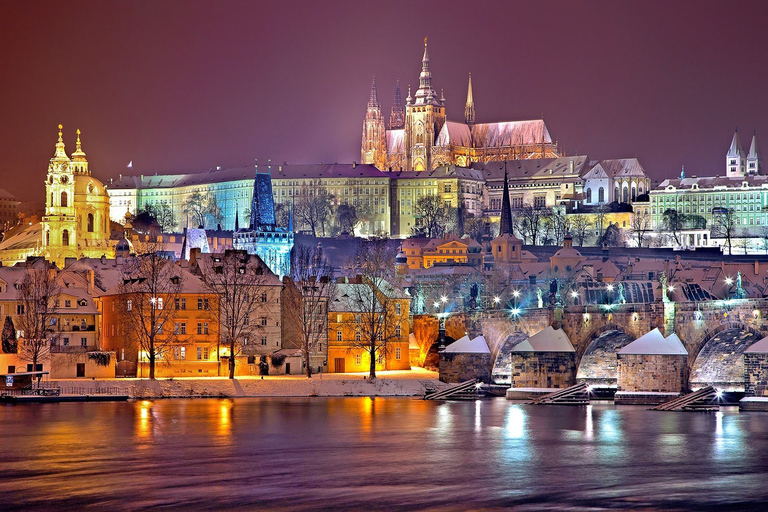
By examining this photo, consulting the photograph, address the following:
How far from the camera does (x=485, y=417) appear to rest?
207 ft

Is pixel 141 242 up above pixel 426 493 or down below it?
above

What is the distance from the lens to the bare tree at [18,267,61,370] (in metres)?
76.0

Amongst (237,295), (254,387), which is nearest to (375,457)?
(254,387)

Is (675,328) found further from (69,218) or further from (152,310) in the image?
(69,218)

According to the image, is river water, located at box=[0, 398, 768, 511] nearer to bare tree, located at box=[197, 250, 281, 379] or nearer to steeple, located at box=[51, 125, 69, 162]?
bare tree, located at box=[197, 250, 281, 379]

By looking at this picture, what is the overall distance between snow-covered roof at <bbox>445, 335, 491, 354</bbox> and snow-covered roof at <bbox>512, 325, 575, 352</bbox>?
5690 mm

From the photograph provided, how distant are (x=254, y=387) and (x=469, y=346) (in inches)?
453

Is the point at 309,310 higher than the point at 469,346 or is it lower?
higher

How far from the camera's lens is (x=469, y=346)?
251 feet

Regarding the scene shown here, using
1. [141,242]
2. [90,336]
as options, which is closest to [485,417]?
[90,336]

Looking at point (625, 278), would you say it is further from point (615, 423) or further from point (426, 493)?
point (426, 493)

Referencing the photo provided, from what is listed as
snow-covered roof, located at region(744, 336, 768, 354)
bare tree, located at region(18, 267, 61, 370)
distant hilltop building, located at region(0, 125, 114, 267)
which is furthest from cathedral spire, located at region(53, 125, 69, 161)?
snow-covered roof, located at region(744, 336, 768, 354)

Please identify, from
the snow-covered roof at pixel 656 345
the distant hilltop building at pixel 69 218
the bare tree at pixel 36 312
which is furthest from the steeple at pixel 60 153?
the snow-covered roof at pixel 656 345

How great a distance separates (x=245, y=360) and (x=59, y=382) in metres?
9.86
